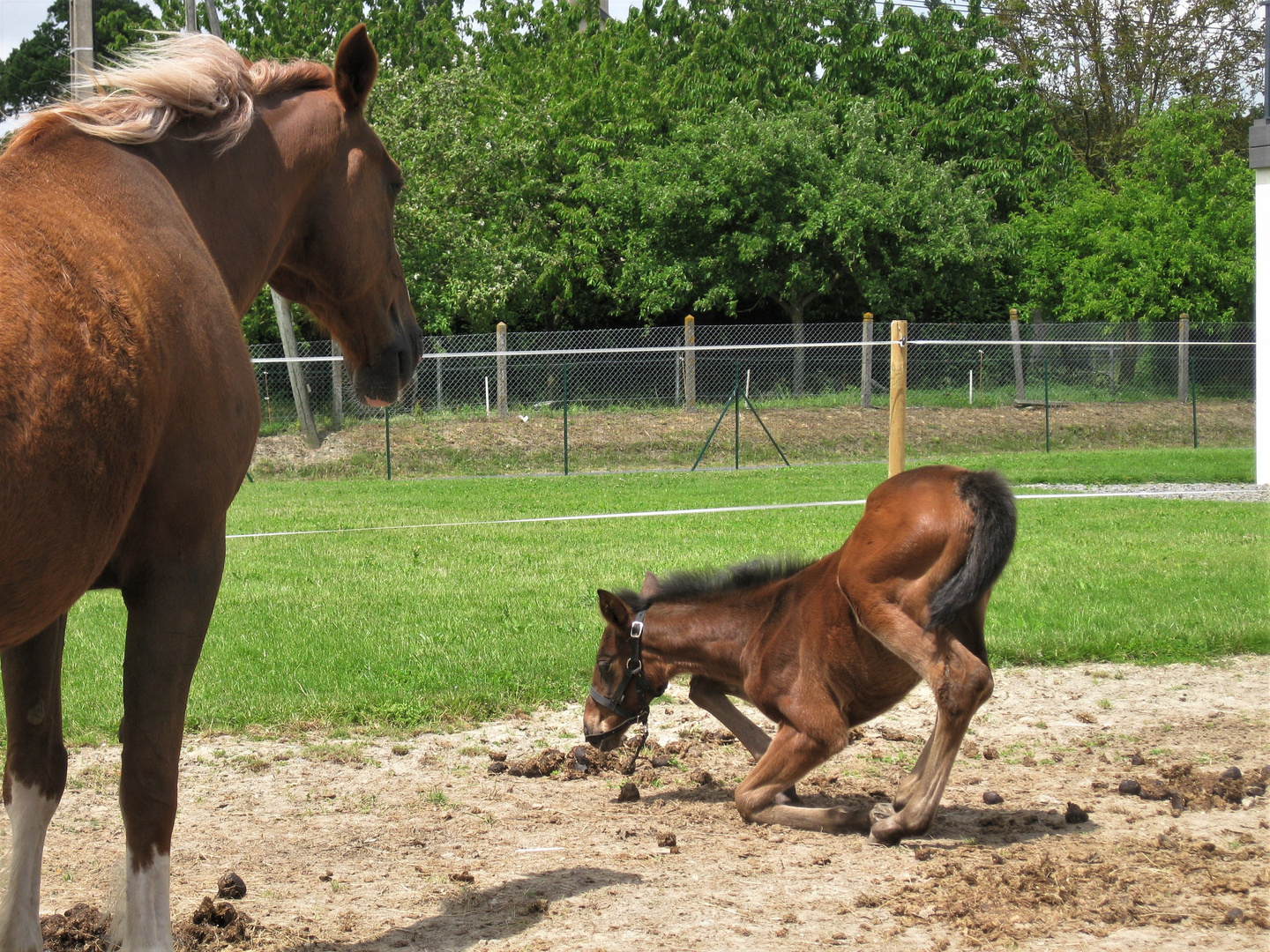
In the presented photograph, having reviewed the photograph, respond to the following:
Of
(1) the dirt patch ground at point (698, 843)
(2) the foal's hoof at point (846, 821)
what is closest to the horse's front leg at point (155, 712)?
(1) the dirt patch ground at point (698, 843)

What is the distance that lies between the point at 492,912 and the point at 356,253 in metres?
2.12

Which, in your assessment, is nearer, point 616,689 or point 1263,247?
point 616,689

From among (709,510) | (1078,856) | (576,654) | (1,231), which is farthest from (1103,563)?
(1,231)

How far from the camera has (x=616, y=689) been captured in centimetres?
493

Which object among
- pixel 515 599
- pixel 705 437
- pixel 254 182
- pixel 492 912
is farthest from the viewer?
pixel 705 437

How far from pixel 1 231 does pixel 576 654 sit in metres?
4.88

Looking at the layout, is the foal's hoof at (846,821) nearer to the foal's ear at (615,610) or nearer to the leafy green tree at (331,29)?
the foal's ear at (615,610)

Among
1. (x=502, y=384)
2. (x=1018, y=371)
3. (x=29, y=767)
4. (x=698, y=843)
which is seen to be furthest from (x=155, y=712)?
(x=1018, y=371)

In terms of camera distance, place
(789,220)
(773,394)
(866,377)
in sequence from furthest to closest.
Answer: (789,220), (773,394), (866,377)

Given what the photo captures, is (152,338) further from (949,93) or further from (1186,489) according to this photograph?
(949,93)

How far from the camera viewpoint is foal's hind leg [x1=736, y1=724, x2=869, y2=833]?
14.4 ft

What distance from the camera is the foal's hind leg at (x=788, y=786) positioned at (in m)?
4.39

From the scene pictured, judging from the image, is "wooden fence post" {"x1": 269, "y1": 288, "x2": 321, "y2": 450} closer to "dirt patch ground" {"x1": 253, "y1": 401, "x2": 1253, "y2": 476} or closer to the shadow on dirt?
"dirt patch ground" {"x1": 253, "y1": 401, "x2": 1253, "y2": 476}

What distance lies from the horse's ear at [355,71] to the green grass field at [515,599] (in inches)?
129
